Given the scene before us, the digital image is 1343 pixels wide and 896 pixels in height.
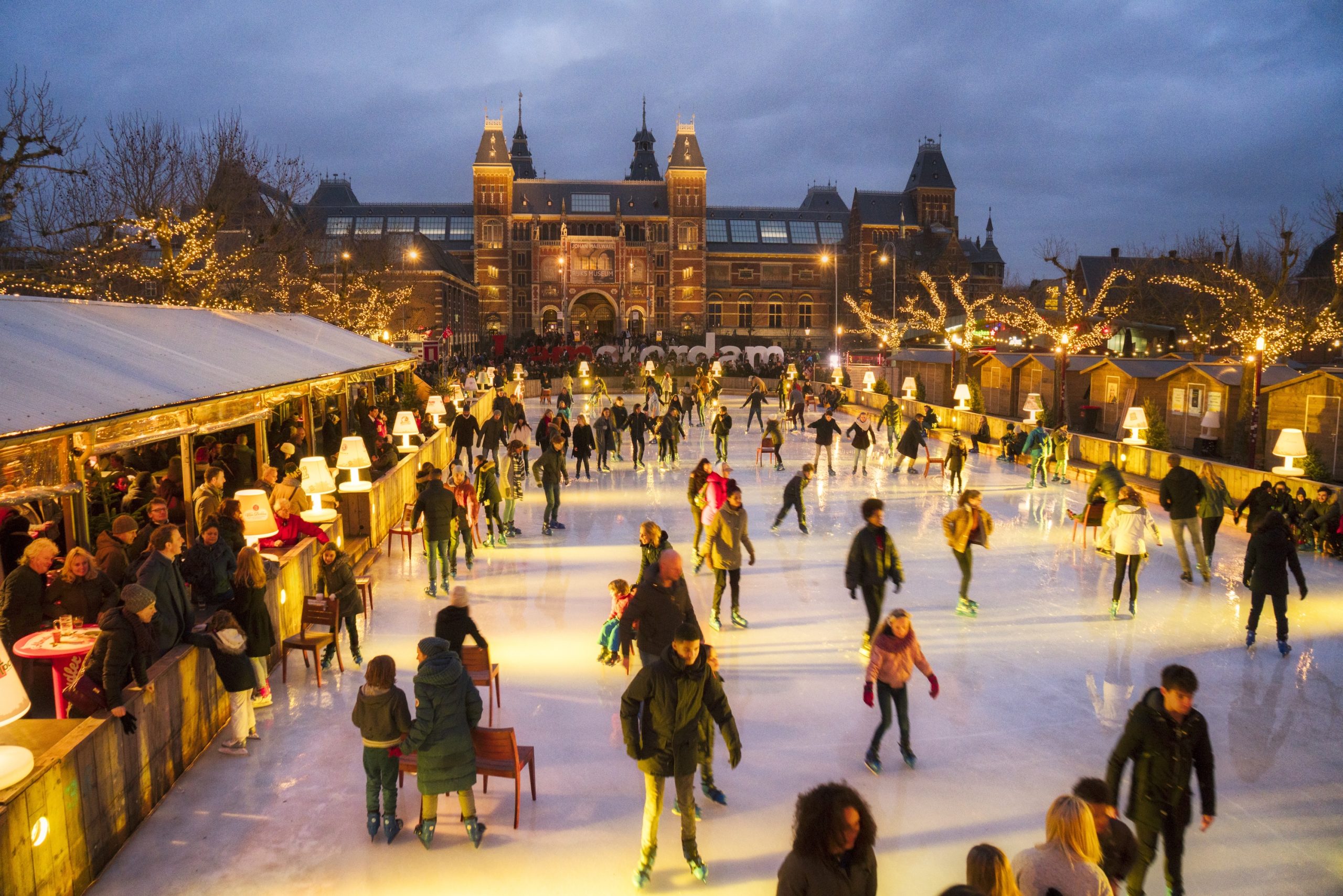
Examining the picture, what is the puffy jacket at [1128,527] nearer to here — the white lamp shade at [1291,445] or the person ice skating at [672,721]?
the person ice skating at [672,721]

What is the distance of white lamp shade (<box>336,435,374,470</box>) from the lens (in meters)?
9.88

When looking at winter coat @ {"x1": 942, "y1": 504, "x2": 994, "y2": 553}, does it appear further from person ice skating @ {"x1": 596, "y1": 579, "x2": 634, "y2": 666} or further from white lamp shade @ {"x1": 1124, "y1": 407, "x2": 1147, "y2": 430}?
white lamp shade @ {"x1": 1124, "y1": 407, "x2": 1147, "y2": 430}

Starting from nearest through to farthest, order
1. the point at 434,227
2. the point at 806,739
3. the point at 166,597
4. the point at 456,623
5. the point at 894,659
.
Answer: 1. the point at 894,659
2. the point at 166,597
3. the point at 456,623
4. the point at 806,739
5. the point at 434,227

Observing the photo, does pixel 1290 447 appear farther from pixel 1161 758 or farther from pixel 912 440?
pixel 1161 758

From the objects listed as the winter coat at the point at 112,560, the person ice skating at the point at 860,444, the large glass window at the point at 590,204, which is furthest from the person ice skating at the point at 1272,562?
the large glass window at the point at 590,204

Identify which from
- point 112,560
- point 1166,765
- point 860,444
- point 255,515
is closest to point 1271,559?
point 1166,765

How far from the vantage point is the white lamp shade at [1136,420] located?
16219 millimetres

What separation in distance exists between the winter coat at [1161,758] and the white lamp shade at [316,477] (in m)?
7.01

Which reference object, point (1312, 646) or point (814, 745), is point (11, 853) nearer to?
point (814, 745)

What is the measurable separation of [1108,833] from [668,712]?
5.78 feet

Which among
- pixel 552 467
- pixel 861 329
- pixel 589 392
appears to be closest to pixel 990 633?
pixel 552 467

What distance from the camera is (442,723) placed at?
4.21 m

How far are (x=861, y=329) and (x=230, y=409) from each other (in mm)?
53549

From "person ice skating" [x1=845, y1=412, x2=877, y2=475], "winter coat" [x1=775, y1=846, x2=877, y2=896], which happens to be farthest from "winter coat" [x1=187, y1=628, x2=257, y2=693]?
"person ice skating" [x1=845, y1=412, x2=877, y2=475]
